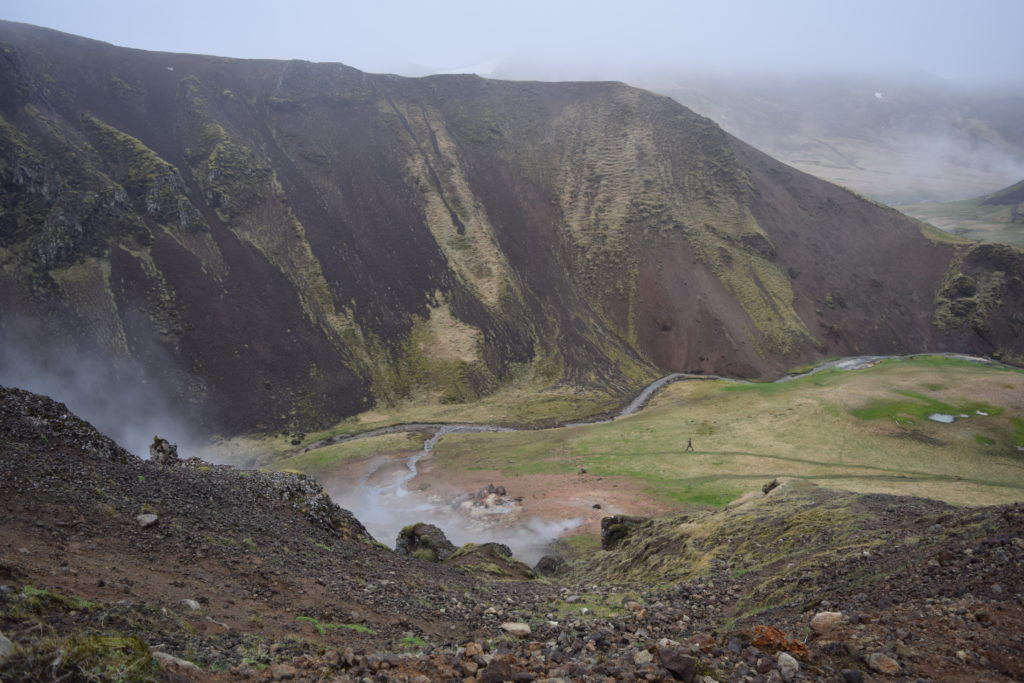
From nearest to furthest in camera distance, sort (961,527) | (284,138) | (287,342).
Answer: (961,527) → (287,342) → (284,138)

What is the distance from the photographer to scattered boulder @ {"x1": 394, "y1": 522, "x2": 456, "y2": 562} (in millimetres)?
23984

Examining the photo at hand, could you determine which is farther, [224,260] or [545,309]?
[545,309]

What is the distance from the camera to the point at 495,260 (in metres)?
87.5

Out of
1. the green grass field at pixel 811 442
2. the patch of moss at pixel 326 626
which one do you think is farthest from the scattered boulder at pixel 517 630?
the green grass field at pixel 811 442

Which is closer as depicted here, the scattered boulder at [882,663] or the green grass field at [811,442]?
the scattered boulder at [882,663]

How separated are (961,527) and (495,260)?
77483 millimetres

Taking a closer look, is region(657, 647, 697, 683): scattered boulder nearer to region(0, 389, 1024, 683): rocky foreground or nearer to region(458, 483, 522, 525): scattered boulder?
region(0, 389, 1024, 683): rocky foreground

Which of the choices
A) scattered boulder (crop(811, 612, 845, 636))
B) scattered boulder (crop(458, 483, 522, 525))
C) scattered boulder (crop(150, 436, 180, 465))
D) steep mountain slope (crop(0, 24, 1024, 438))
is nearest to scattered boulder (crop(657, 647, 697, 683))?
scattered boulder (crop(811, 612, 845, 636))

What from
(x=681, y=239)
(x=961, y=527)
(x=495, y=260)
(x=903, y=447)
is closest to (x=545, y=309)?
(x=495, y=260)

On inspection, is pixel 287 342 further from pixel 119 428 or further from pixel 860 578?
pixel 860 578

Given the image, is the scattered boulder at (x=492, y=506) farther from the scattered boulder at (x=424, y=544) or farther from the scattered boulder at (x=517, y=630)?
the scattered boulder at (x=517, y=630)

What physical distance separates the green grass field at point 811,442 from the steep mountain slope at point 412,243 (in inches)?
627

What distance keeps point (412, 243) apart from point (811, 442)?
58.4 metres

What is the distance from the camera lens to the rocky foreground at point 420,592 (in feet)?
23.4
